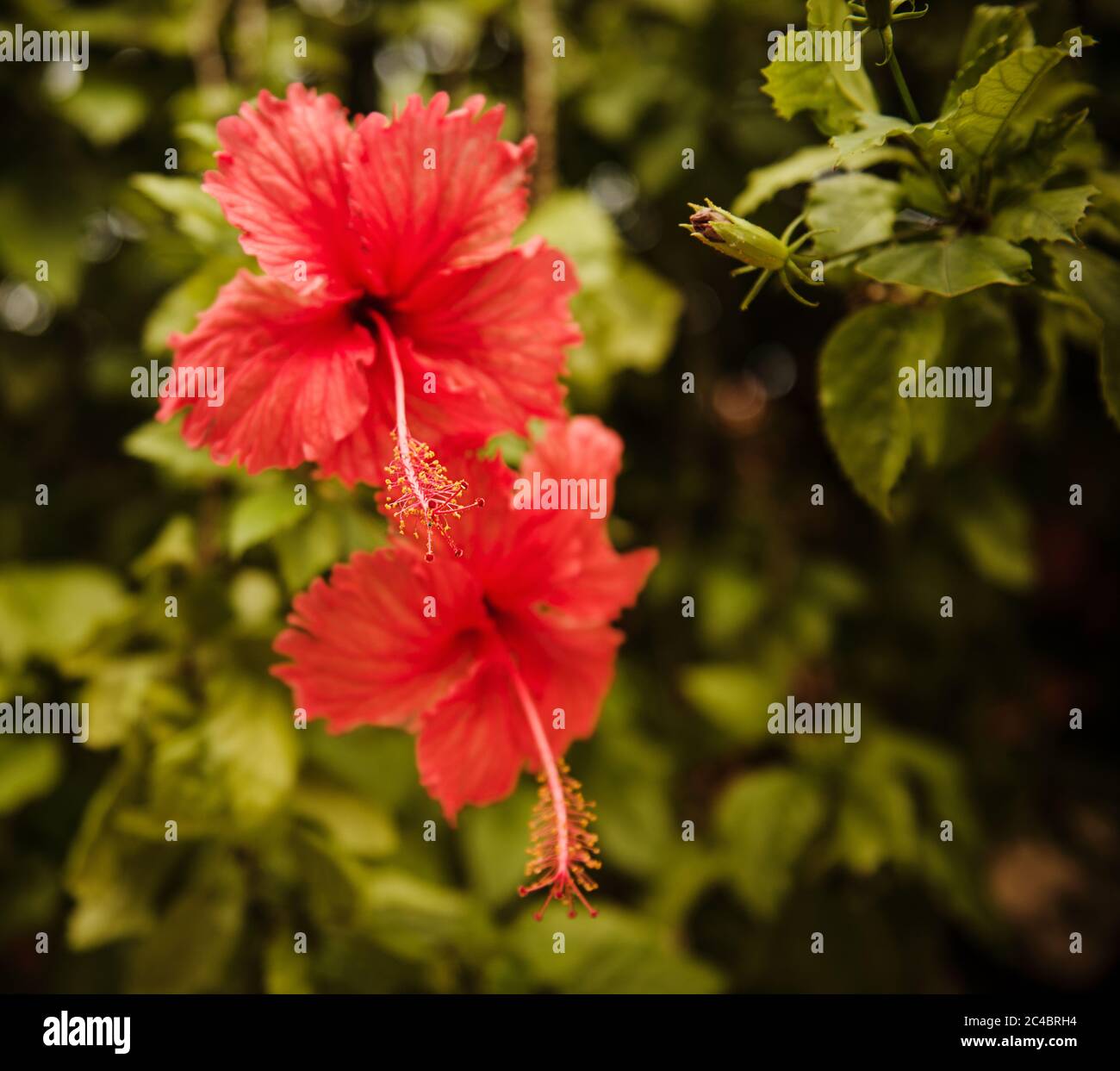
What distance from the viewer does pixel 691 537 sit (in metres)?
1.48

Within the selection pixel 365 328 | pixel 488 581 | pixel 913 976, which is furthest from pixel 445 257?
pixel 913 976

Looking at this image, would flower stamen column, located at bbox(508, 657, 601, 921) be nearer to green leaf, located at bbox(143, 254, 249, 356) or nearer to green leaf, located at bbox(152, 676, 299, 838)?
green leaf, located at bbox(152, 676, 299, 838)

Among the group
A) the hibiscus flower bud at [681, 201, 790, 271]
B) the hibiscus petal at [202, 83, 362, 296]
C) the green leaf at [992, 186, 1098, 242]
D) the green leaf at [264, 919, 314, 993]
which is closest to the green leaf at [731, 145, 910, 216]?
the green leaf at [992, 186, 1098, 242]

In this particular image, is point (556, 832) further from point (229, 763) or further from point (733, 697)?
point (733, 697)

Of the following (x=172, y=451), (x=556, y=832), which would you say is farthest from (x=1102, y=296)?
(x=172, y=451)

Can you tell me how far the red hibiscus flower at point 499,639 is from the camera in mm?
630

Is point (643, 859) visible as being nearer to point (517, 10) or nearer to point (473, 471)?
point (473, 471)

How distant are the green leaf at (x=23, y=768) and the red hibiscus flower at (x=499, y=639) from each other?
1.87 feet

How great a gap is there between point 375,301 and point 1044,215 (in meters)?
0.46

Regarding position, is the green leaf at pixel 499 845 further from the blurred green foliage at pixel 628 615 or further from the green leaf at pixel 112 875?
the green leaf at pixel 112 875

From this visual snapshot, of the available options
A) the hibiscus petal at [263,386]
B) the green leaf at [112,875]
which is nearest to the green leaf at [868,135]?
the hibiscus petal at [263,386]

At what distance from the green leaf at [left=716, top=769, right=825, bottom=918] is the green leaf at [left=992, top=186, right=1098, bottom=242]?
2.52ft

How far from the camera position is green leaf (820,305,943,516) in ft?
2.30
